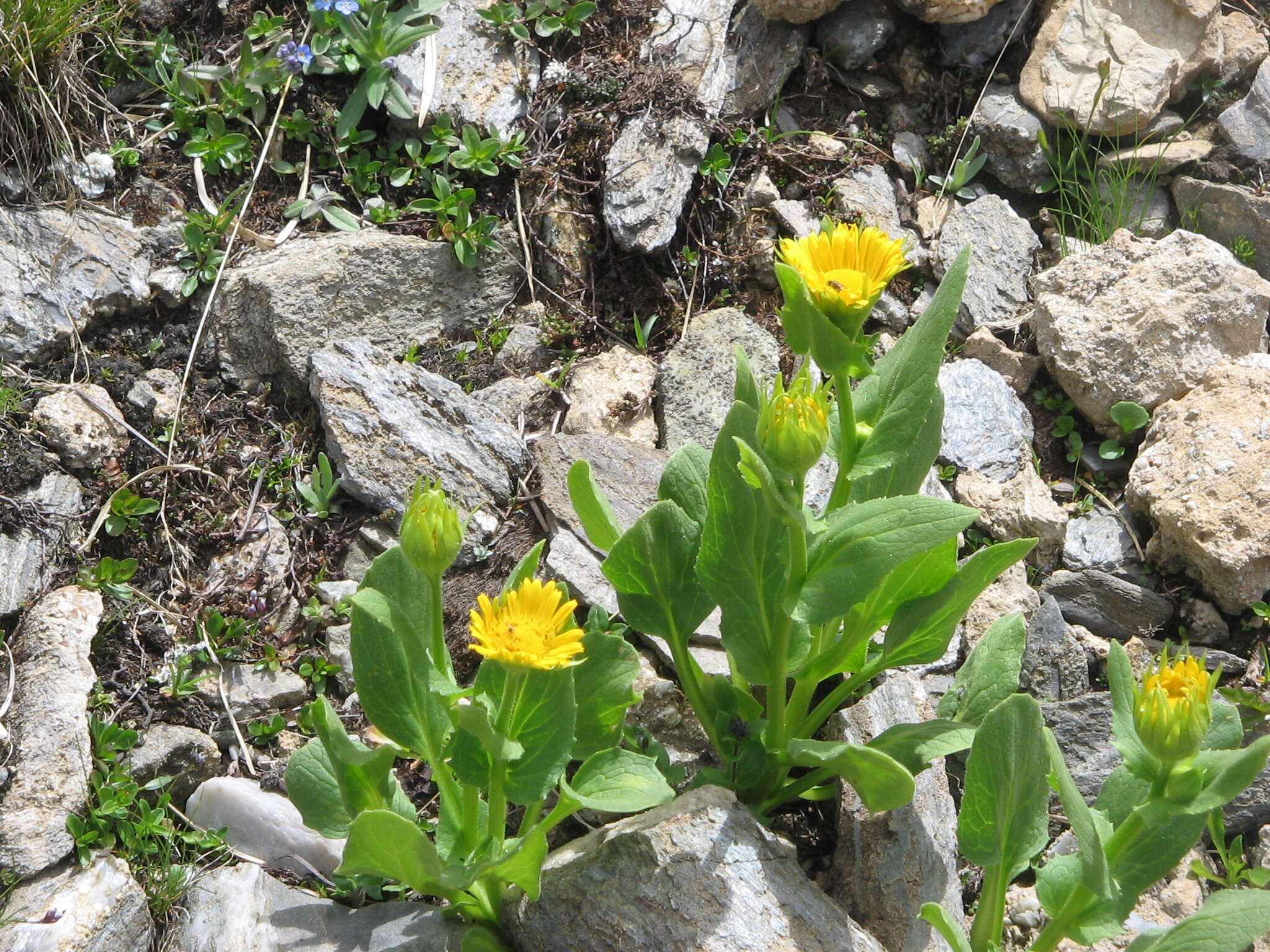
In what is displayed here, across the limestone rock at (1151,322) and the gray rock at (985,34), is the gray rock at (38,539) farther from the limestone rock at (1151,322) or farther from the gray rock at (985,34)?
the gray rock at (985,34)

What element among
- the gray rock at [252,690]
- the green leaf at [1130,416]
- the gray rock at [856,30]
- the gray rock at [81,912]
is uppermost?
the gray rock at [856,30]

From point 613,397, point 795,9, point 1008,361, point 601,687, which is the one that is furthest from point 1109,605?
point 795,9

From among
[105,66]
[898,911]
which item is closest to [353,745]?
[898,911]

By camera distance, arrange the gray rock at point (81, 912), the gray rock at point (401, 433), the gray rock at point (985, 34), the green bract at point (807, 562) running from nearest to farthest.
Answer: the green bract at point (807, 562)
the gray rock at point (81, 912)
the gray rock at point (401, 433)
the gray rock at point (985, 34)

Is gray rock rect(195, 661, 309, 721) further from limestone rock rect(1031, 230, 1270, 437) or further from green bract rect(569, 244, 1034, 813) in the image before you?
limestone rock rect(1031, 230, 1270, 437)

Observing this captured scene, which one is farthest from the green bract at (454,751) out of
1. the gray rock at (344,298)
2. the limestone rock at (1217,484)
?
the limestone rock at (1217,484)

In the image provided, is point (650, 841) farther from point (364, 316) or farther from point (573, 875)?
point (364, 316)
